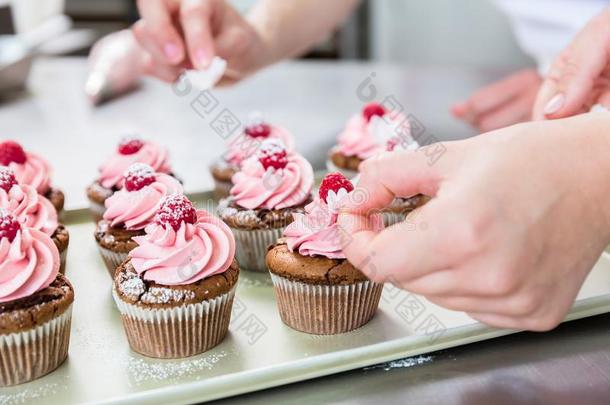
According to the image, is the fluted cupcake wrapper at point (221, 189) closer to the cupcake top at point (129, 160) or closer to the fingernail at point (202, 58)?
the cupcake top at point (129, 160)

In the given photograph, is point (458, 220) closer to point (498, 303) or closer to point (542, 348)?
point (498, 303)

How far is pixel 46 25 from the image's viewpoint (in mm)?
4457

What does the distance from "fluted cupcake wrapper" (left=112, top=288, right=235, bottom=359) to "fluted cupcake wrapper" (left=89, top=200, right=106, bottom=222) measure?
689 mm

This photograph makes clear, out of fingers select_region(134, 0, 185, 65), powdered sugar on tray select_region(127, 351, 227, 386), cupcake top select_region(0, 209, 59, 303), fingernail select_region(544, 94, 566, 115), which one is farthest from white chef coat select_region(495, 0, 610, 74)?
cupcake top select_region(0, 209, 59, 303)

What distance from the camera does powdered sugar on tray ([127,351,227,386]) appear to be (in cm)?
170

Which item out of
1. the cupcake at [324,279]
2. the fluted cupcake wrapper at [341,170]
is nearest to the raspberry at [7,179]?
the cupcake at [324,279]

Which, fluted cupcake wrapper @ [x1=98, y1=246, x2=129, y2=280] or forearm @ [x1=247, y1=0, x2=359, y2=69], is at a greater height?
forearm @ [x1=247, y1=0, x2=359, y2=69]

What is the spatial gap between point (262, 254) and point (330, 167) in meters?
0.67

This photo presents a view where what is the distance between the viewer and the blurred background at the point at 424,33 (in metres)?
5.02

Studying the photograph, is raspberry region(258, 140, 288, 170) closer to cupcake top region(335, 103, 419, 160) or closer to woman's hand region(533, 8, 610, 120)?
cupcake top region(335, 103, 419, 160)

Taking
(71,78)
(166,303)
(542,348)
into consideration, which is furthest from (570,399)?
(71,78)

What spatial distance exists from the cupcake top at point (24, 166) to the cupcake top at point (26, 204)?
7.7 inches

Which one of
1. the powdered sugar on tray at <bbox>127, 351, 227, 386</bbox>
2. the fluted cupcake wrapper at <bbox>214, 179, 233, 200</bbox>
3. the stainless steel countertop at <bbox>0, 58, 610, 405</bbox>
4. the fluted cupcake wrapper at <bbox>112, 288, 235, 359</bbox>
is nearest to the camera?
the stainless steel countertop at <bbox>0, 58, 610, 405</bbox>

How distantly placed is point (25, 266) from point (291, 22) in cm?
187
